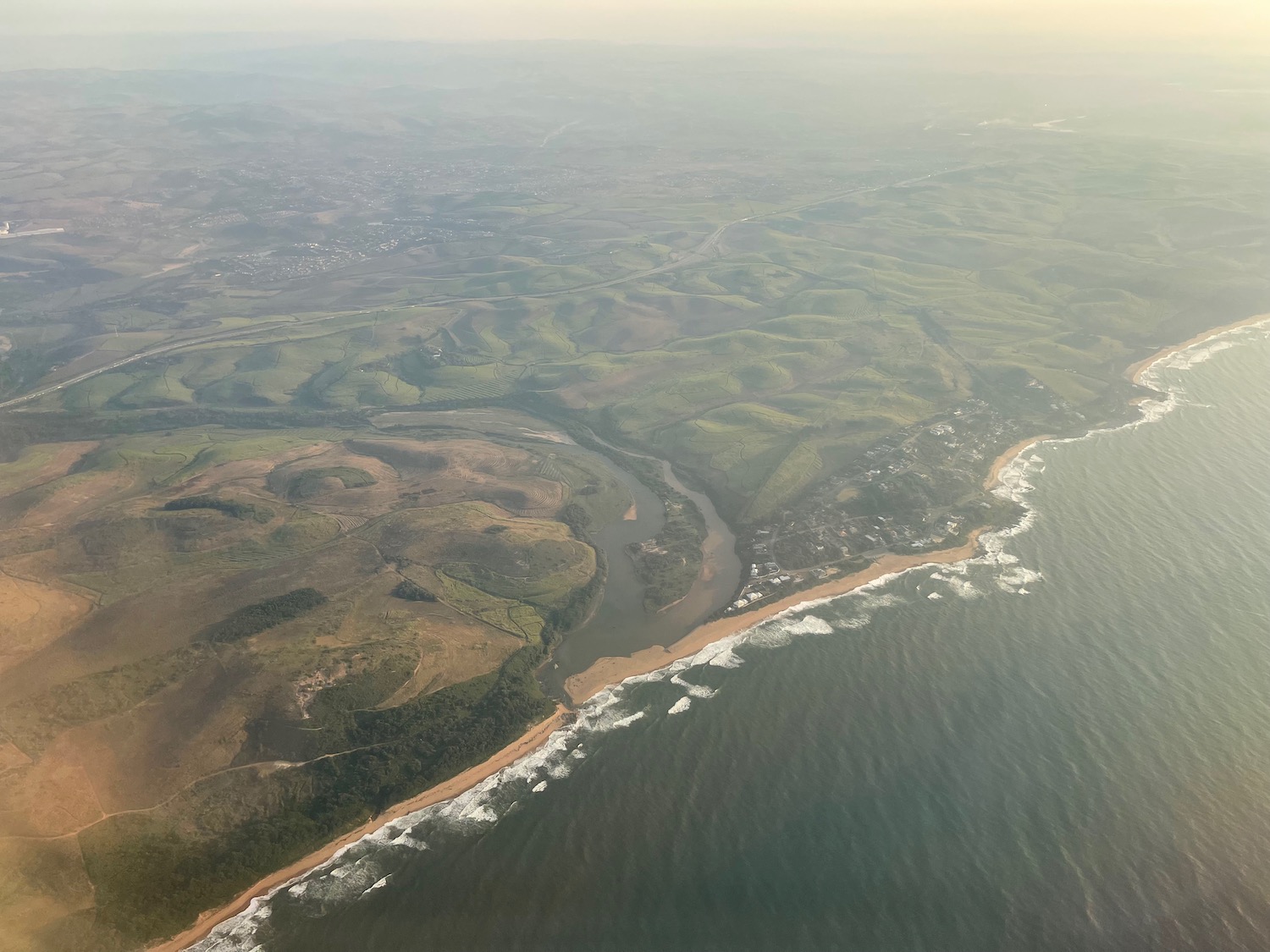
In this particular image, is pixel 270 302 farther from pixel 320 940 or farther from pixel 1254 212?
pixel 1254 212

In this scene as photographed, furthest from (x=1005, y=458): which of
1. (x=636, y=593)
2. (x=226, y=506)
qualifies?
(x=226, y=506)

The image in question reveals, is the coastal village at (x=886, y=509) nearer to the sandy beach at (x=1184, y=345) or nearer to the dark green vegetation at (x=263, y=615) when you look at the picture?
the sandy beach at (x=1184, y=345)

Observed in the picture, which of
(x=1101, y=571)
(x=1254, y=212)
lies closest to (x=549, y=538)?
(x=1101, y=571)

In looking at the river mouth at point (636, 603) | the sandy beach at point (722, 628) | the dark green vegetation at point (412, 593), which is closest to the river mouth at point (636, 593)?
the river mouth at point (636, 603)

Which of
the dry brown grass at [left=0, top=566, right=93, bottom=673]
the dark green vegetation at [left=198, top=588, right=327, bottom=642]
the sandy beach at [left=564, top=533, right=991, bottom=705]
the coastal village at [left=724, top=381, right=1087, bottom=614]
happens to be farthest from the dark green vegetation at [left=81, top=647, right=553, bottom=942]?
the coastal village at [left=724, top=381, right=1087, bottom=614]

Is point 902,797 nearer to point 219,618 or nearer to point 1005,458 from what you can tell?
point 219,618

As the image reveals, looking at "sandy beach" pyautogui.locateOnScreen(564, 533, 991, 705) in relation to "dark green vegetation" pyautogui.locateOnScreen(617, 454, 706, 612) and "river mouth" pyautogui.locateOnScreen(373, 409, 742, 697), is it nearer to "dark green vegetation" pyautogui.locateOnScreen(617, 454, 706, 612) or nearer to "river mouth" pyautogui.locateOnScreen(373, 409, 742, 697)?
"river mouth" pyautogui.locateOnScreen(373, 409, 742, 697)
